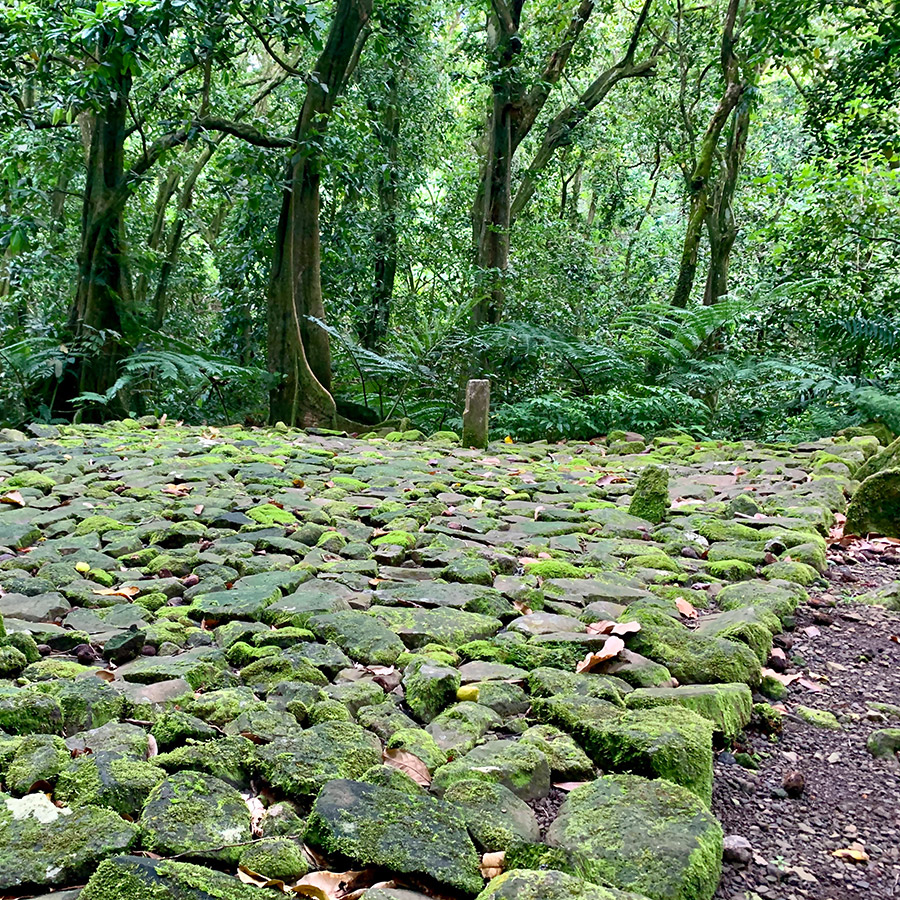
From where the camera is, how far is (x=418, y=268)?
1456cm

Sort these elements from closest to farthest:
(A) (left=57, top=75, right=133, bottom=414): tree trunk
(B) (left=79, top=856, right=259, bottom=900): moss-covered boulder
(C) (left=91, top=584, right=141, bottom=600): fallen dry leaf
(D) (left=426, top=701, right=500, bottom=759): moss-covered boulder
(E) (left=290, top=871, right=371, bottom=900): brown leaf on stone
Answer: (B) (left=79, top=856, right=259, bottom=900): moss-covered boulder, (E) (left=290, top=871, right=371, bottom=900): brown leaf on stone, (D) (left=426, top=701, right=500, bottom=759): moss-covered boulder, (C) (left=91, top=584, right=141, bottom=600): fallen dry leaf, (A) (left=57, top=75, right=133, bottom=414): tree trunk

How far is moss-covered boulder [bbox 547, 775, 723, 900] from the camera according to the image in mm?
1577

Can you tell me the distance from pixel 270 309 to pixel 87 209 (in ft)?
6.42

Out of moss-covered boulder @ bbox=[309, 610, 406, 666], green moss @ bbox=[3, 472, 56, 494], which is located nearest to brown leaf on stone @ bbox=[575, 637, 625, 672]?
moss-covered boulder @ bbox=[309, 610, 406, 666]

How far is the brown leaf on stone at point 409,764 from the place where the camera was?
6.10 ft

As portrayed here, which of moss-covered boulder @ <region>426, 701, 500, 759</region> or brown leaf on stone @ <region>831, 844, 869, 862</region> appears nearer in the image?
brown leaf on stone @ <region>831, 844, 869, 862</region>

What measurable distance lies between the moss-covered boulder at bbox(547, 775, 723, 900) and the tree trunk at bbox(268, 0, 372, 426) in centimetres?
686

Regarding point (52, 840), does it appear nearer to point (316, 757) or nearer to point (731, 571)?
point (316, 757)

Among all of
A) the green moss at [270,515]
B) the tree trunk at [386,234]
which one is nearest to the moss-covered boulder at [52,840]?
the green moss at [270,515]

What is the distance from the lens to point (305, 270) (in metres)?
8.73

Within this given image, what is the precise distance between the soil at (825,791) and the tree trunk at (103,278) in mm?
6950

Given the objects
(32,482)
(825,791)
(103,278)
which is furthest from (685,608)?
(103,278)

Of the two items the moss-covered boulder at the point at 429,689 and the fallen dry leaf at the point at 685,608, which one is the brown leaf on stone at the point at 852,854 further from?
the fallen dry leaf at the point at 685,608

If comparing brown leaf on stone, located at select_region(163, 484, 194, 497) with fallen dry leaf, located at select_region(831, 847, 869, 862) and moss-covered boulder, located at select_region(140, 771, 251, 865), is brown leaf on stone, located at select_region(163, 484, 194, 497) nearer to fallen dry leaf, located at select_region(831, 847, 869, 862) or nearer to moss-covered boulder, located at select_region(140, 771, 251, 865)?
moss-covered boulder, located at select_region(140, 771, 251, 865)
